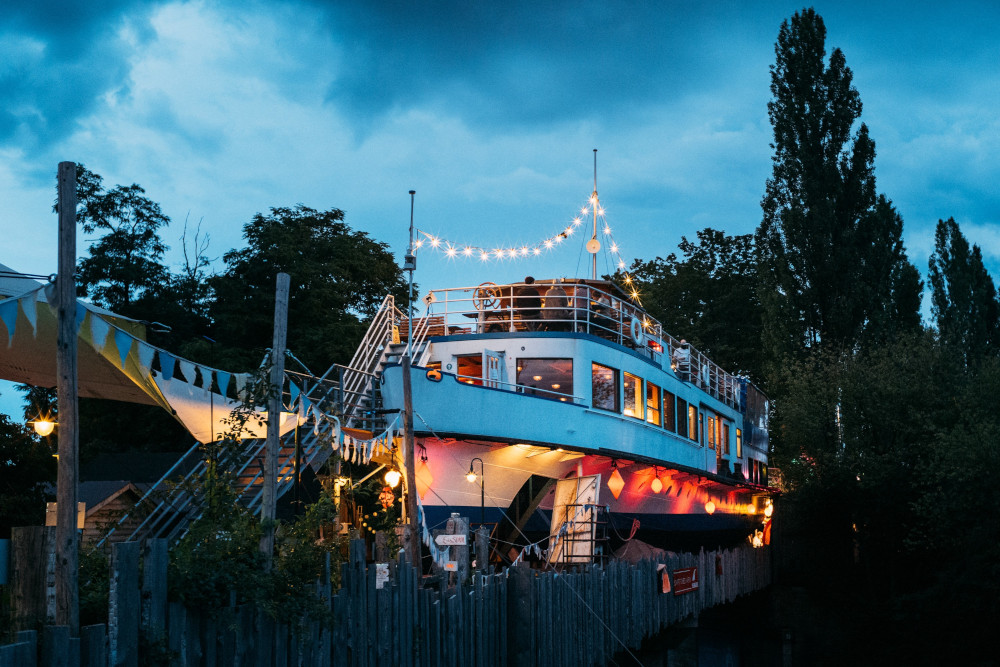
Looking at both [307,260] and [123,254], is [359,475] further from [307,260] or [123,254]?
[123,254]

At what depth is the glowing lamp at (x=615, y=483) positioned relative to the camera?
68.0 ft

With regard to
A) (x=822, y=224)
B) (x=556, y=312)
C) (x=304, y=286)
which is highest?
(x=822, y=224)

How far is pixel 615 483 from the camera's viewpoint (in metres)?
20.9

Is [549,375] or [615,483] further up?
[549,375]

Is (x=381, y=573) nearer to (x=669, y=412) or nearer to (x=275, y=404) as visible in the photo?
(x=275, y=404)

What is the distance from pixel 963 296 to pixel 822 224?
6.30 metres

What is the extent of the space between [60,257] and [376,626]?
471 cm

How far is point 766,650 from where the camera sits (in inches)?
1222

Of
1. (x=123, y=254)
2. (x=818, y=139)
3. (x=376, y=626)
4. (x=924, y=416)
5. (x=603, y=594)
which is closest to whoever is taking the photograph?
(x=376, y=626)

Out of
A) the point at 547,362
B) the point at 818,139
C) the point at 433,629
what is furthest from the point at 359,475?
the point at 818,139

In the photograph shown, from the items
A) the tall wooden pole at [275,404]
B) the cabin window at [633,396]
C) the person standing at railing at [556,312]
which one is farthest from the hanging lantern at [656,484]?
the tall wooden pole at [275,404]

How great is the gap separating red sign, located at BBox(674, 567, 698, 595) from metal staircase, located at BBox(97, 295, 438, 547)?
6.91 metres

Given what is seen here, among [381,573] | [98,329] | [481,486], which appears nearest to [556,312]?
[481,486]

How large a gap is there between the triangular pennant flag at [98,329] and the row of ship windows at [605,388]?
27.1ft
